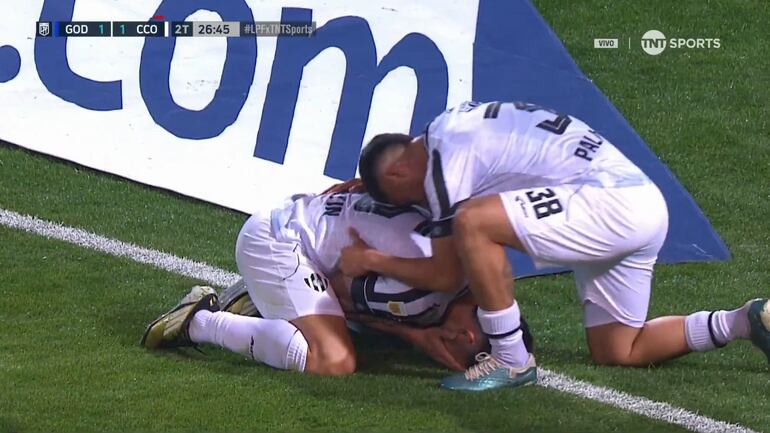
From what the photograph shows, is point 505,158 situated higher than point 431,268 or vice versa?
point 505,158

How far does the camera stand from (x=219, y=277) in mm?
6184

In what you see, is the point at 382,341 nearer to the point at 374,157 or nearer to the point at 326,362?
the point at 326,362

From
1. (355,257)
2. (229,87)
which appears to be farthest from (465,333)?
(229,87)

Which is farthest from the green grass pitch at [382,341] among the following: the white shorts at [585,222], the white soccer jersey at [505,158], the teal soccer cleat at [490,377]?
the white soccer jersey at [505,158]

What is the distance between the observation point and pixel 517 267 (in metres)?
6.36

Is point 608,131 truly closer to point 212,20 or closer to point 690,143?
point 690,143

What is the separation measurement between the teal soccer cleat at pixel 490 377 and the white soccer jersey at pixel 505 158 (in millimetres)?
541

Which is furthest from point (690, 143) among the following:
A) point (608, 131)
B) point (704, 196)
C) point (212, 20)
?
point (212, 20)

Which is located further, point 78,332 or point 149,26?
point 149,26

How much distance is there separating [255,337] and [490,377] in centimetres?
89

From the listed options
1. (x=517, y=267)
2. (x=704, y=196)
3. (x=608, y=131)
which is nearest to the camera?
(x=517, y=267)

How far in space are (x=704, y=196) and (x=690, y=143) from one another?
67cm

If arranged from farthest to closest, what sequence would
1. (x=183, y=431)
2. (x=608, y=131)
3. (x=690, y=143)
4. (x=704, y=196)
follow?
(x=690, y=143)
(x=704, y=196)
(x=608, y=131)
(x=183, y=431)

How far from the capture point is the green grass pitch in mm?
4484
